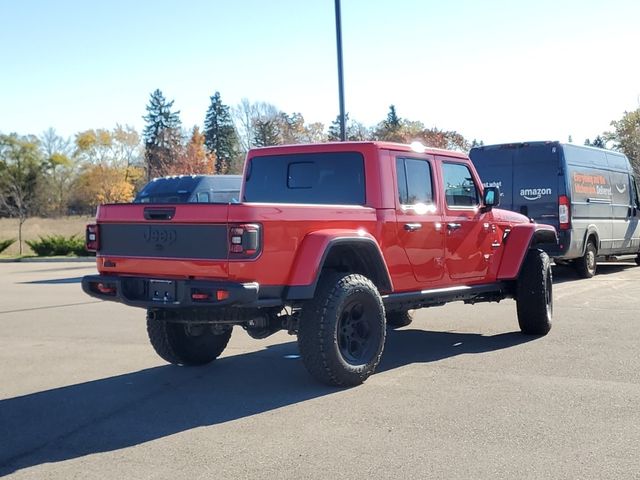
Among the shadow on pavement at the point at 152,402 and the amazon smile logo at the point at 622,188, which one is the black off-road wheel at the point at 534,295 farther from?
the amazon smile logo at the point at 622,188

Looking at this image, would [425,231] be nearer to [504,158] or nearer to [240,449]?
[240,449]

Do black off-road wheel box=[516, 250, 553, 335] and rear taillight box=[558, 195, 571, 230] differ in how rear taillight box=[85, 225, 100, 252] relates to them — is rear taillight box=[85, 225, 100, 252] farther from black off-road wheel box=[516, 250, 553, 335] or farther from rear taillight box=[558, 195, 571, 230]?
rear taillight box=[558, 195, 571, 230]

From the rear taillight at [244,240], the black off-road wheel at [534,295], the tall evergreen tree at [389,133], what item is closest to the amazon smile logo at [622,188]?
the black off-road wheel at [534,295]

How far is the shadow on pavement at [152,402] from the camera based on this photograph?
5.14 meters

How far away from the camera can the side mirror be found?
8.46 m

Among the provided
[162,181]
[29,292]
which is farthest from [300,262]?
[162,181]

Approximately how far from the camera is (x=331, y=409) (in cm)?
581

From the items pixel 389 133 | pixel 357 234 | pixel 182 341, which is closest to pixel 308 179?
pixel 357 234

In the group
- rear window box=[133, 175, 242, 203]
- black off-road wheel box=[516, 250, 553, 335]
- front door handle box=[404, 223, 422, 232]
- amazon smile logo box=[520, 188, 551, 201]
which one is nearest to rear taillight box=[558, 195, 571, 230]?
amazon smile logo box=[520, 188, 551, 201]

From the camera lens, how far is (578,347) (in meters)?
8.13

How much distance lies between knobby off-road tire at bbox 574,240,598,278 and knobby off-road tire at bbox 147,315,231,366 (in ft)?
33.3

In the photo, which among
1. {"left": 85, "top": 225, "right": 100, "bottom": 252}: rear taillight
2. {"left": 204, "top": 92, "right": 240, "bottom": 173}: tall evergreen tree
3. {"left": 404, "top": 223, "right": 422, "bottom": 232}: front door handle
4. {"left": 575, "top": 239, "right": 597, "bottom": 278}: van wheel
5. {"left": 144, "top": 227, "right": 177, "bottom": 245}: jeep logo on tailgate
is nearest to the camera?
{"left": 144, "top": 227, "right": 177, "bottom": 245}: jeep logo on tailgate

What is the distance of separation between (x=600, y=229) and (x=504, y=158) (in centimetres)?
Result: 268

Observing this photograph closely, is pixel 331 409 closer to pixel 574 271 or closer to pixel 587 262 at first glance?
pixel 587 262
